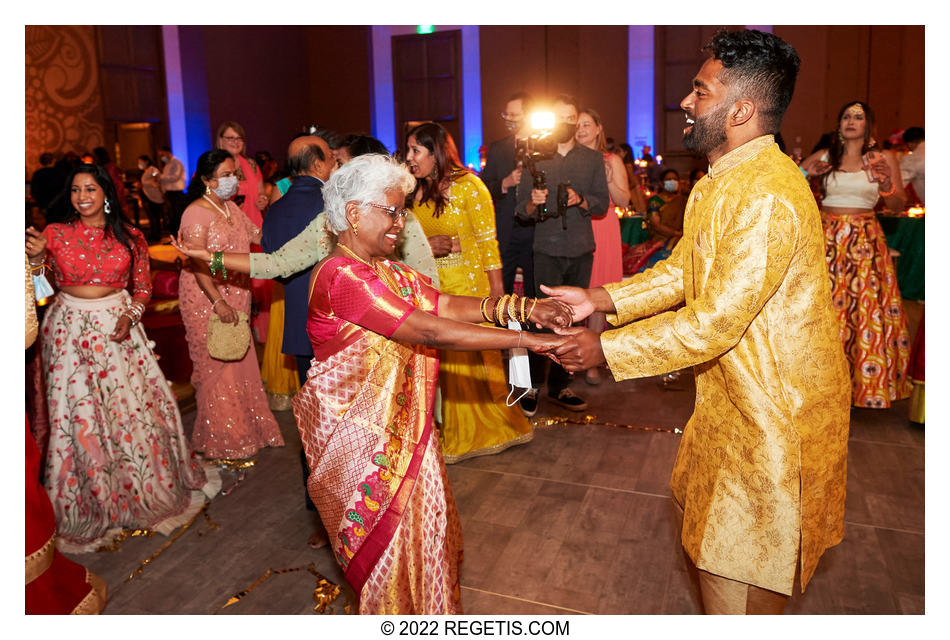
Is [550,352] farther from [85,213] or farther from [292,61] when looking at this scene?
[292,61]

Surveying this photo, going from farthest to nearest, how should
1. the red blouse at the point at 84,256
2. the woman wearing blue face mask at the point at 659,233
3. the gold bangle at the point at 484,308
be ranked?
1. the woman wearing blue face mask at the point at 659,233
2. the red blouse at the point at 84,256
3. the gold bangle at the point at 484,308

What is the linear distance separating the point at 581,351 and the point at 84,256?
7.66 feet

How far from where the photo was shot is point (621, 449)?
4.04 meters

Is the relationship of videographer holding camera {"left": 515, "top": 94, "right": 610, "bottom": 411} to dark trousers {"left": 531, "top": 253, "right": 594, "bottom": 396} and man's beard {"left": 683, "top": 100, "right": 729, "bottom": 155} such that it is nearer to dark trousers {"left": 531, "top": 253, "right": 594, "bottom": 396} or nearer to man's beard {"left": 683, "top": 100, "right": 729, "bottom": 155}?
dark trousers {"left": 531, "top": 253, "right": 594, "bottom": 396}

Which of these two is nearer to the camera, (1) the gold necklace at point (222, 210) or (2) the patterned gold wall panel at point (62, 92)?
(1) the gold necklace at point (222, 210)

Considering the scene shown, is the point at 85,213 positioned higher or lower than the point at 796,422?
higher

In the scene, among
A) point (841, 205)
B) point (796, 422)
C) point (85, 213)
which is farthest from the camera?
point (841, 205)

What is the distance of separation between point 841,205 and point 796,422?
3265 millimetres

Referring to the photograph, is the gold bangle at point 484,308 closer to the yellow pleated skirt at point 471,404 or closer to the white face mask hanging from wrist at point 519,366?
the white face mask hanging from wrist at point 519,366

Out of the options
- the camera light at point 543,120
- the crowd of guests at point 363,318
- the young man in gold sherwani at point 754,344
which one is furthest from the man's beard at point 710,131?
the camera light at point 543,120

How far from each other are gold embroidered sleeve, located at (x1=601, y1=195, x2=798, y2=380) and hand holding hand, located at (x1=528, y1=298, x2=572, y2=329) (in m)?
0.35

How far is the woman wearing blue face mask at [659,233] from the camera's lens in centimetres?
687
